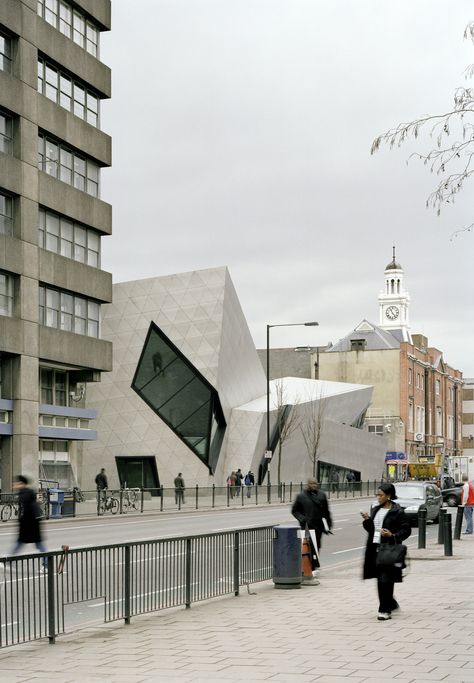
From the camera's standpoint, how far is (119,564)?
12.6m

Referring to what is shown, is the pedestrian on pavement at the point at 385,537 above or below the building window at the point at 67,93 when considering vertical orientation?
below

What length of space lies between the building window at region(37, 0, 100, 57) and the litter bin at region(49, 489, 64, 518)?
22.3 metres

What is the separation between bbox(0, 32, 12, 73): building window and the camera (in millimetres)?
46031

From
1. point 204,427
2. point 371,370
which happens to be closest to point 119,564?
point 204,427

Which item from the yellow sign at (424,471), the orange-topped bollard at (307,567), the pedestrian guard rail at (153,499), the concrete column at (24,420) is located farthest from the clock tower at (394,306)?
the orange-topped bollard at (307,567)

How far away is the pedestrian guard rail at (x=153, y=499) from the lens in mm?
39000

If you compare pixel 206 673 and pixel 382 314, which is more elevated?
pixel 382 314

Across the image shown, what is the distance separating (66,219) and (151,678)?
43.8m

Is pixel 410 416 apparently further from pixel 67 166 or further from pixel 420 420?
pixel 67 166

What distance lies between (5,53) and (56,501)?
1950cm

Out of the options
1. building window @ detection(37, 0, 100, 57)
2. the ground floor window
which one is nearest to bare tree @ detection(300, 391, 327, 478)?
the ground floor window

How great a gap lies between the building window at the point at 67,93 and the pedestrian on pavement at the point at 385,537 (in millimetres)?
39410

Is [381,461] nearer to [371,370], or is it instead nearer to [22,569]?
[371,370]

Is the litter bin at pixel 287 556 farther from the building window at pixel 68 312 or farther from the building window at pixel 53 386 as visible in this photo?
the building window at pixel 53 386
